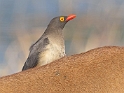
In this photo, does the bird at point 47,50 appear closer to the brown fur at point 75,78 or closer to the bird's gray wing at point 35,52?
the bird's gray wing at point 35,52

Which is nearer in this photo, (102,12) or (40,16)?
(102,12)

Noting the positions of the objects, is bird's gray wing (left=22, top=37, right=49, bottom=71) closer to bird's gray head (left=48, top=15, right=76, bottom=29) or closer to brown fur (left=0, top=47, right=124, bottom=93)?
bird's gray head (left=48, top=15, right=76, bottom=29)

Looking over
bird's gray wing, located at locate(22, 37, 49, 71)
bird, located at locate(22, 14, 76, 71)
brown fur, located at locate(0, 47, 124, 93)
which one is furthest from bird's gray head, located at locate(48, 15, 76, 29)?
brown fur, located at locate(0, 47, 124, 93)

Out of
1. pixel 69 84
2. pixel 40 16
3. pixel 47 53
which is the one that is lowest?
pixel 40 16

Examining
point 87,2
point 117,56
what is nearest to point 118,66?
point 117,56

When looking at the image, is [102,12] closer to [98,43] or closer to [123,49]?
[98,43]

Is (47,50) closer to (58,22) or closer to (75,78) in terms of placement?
(58,22)

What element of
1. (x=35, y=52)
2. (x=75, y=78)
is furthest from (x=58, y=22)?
(x=75, y=78)

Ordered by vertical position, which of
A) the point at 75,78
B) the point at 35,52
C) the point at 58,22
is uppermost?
the point at 75,78
